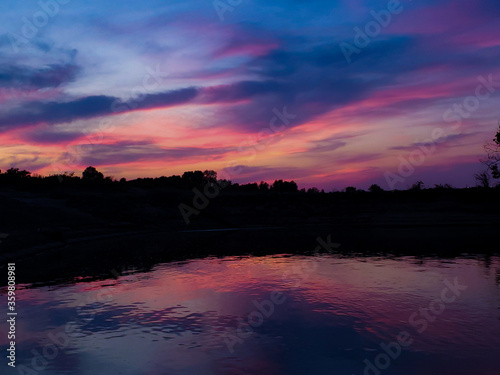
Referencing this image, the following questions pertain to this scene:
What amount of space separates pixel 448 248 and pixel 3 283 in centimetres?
2685

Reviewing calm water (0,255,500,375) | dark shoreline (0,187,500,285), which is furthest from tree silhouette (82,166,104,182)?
calm water (0,255,500,375)

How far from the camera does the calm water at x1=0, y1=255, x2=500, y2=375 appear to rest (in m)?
9.77

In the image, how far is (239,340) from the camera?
11.4 metres
